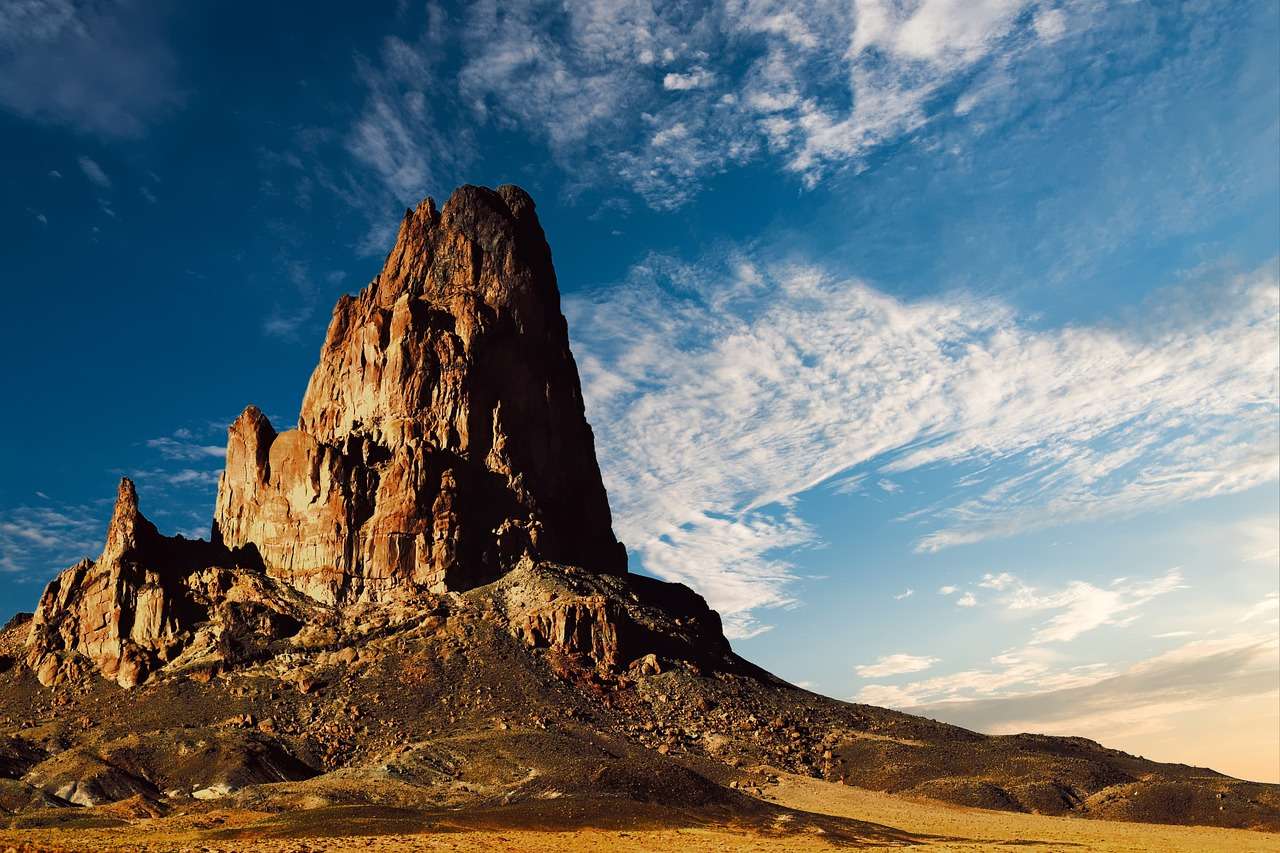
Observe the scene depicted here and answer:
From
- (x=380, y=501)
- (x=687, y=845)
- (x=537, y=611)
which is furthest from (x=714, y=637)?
(x=687, y=845)

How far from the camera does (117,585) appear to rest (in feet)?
490

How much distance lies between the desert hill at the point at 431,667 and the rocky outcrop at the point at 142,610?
1.37 ft

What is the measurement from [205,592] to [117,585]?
11.7m

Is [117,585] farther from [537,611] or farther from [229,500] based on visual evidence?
[537,611]

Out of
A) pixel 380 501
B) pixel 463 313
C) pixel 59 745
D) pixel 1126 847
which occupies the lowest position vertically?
pixel 1126 847

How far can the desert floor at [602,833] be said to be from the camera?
68250 millimetres

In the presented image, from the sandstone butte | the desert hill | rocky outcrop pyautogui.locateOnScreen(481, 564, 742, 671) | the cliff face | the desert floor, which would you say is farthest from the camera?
the cliff face

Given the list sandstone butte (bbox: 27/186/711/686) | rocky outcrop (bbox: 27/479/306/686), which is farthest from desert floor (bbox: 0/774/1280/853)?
sandstone butte (bbox: 27/186/711/686)

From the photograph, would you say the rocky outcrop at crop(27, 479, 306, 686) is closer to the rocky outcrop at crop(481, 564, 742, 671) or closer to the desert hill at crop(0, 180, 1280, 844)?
the desert hill at crop(0, 180, 1280, 844)

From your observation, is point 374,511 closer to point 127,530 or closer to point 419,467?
point 419,467

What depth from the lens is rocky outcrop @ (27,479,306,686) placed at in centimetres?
14312

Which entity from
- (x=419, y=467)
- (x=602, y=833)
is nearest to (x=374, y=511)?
(x=419, y=467)

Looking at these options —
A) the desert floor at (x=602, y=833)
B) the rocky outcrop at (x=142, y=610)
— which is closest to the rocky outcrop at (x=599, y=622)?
the rocky outcrop at (x=142, y=610)

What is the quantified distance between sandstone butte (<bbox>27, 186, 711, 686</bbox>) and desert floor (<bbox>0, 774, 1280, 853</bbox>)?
186ft
